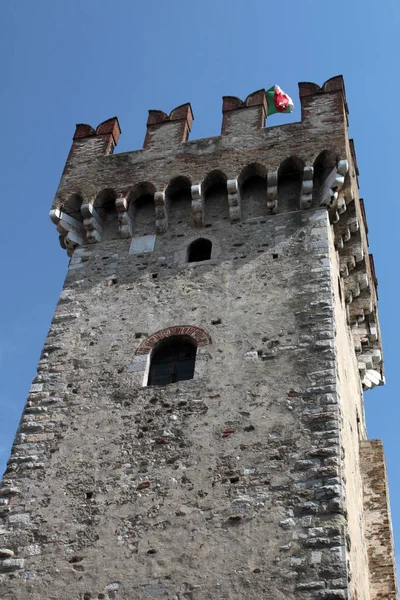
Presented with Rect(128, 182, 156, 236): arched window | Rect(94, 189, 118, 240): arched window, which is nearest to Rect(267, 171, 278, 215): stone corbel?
Rect(128, 182, 156, 236): arched window

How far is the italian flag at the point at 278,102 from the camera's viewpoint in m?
14.1

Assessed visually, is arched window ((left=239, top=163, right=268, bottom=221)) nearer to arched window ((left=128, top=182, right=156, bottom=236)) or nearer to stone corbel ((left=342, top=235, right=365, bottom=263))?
arched window ((left=128, top=182, right=156, bottom=236))

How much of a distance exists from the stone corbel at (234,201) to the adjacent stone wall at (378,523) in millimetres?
4031

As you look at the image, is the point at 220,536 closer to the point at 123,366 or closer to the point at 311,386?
the point at 311,386

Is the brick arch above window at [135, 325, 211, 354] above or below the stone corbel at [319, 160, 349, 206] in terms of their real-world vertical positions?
below

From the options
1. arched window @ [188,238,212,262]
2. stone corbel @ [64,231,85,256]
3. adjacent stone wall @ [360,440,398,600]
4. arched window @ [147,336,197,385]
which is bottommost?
adjacent stone wall @ [360,440,398,600]

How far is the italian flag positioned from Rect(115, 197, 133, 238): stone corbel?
3.41m

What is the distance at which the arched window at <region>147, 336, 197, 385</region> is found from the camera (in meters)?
10.2

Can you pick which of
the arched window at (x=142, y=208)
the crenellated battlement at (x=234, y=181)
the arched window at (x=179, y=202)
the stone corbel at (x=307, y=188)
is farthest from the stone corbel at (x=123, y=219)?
the stone corbel at (x=307, y=188)

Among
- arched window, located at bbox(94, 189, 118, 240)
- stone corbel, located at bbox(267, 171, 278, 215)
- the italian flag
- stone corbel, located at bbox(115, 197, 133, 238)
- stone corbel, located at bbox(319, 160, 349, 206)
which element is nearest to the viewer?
stone corbel, located at bbox(319, 160, 349, 206)

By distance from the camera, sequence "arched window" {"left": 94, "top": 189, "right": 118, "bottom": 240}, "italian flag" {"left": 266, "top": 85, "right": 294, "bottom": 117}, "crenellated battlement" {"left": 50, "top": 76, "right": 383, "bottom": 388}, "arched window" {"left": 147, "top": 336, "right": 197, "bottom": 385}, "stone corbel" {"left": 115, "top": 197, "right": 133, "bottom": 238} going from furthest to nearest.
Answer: "italian flag" {"left": 266, "top": 85, "right": 294, "bottom": 117} → "arched window" {"left": 94, "top": 189, "right": 118, "bottom": 240} → "stone corbel" {"left": 115, "top": 197, "right": 133, "bottom": 238} → "crenellated battlement" {"left": 50, "top": 76, "right": 383, "bottom": 388} → "arched window" {"left": 147, "top": 336, "right": 197, "bottom": 385}

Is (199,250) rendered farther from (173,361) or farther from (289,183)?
(173,361)

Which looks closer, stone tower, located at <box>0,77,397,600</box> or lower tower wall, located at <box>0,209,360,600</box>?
lower tower wall, located at <box>0,209,360,600</box>

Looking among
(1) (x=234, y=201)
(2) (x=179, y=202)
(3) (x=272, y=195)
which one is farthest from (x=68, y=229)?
(3) (x=272, y=195)
